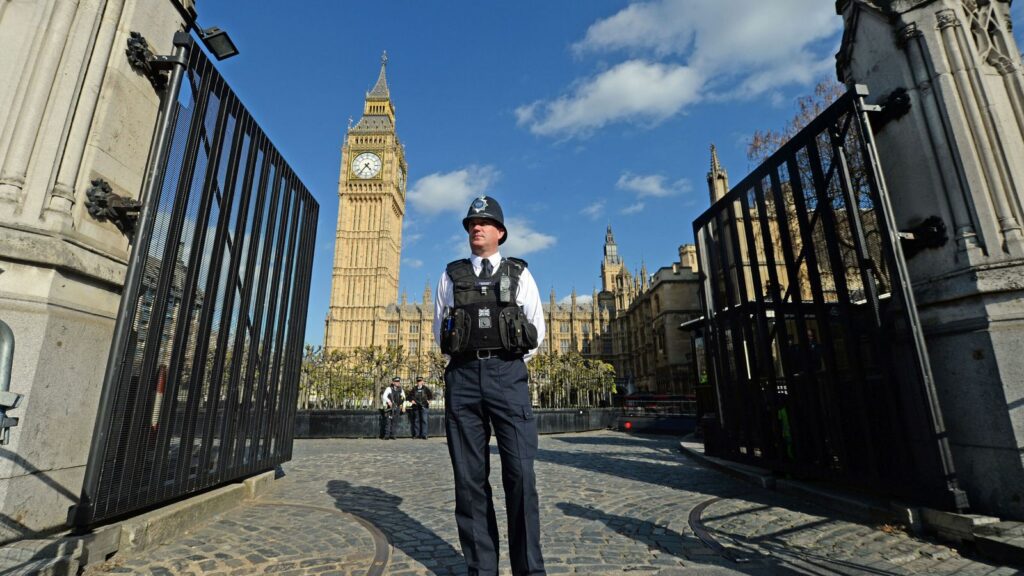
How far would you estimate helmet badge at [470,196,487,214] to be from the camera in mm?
3334

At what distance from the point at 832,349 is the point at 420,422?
12712 mm

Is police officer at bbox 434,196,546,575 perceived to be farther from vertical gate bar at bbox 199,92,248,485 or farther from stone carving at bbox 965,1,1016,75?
stone carving at bbox 965,1,1016,75

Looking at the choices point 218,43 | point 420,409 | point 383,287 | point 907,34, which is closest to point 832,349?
point 907,34

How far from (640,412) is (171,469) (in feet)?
61.3

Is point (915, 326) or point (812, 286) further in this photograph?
point (812, 286)

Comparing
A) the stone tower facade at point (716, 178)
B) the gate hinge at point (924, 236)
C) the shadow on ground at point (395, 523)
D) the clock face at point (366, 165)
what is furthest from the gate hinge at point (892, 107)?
the clock face at point (366, 165)

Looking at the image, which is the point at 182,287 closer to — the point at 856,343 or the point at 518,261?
the point at 518,261

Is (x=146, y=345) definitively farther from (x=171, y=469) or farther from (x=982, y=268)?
(x=982, y=268)

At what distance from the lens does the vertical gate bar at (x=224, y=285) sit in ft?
16.0

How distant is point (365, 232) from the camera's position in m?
78.2

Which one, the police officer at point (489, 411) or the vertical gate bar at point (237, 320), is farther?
the vertical gate bar at point (237, 320)

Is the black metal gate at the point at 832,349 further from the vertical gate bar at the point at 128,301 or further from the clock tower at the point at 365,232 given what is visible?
the clock tower at the point at 365,232

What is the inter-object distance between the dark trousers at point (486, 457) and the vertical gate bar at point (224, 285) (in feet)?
10.8

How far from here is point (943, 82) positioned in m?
4.43
